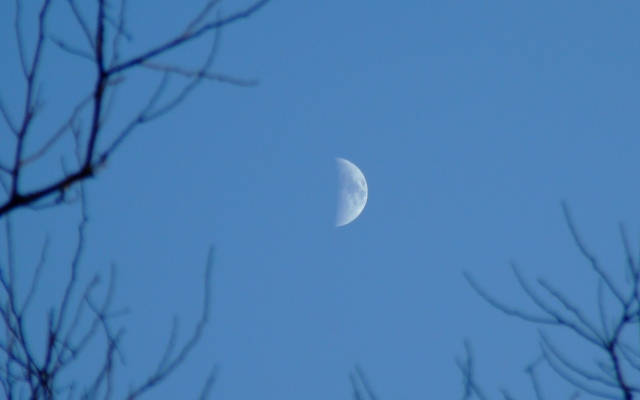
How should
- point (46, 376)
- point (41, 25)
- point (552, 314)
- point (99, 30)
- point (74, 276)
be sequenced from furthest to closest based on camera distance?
point (46, 376), point (552, 314), point (74, 276), point (41, 25), point (99, 30)

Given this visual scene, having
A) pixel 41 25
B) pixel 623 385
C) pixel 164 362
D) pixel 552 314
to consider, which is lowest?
pixel 623 385

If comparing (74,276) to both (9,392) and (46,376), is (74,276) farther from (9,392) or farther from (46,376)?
(9,392)

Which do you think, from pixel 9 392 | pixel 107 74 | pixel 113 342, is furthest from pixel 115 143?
pixel 9 392

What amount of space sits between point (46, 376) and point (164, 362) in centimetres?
58

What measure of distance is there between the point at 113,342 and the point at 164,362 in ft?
1.22

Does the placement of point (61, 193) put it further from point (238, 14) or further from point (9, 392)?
point (9, 392)

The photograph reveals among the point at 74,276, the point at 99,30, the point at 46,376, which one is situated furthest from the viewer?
the point at 46,376

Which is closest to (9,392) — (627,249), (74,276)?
(74,276)

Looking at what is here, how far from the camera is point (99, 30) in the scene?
159 centimetres

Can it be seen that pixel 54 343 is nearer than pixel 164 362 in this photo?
No

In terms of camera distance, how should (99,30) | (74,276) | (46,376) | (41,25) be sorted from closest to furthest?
(99,30), (41,25), (74,276), (46,376)

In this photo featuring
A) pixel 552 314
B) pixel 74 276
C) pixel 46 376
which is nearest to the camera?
pixel 74 276

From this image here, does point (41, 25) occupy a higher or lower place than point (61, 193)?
higher

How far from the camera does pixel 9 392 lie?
329 centimetres
